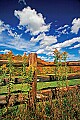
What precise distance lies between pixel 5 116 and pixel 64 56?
34.5 inches

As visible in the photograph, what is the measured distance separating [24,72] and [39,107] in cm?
41

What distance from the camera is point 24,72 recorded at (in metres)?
2.31

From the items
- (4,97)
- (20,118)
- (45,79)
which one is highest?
(45,79)

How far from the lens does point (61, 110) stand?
2.28m

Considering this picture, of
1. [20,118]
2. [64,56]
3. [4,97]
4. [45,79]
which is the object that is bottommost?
[20,118]

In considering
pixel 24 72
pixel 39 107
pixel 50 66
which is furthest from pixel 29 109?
pixel 50 66

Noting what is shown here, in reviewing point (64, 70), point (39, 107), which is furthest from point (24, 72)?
point (64, 70)

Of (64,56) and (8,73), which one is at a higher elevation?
(64,56)

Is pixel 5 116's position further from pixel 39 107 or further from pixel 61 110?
pixel 61 110

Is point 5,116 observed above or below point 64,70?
below

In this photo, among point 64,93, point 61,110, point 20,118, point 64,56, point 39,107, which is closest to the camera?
point 20,118

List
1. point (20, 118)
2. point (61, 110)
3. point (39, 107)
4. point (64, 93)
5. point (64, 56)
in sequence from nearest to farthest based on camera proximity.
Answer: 1. point (20, 118)
2. point (61, 110)
3. point (39, 107)
4. point (64, 56)
5. point (64, 93)

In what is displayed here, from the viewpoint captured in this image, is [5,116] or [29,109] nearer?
[5,116]

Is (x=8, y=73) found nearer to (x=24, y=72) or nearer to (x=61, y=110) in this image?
(x=24, y=72)
